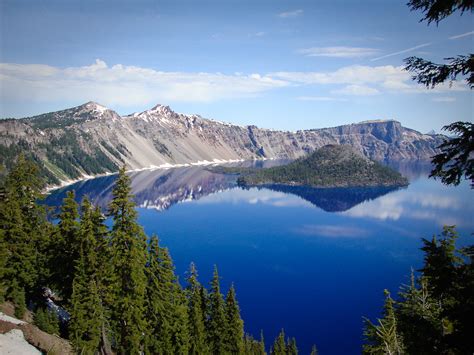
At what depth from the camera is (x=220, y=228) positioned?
160250mm

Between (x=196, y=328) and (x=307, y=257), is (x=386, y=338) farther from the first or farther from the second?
(x=307, y=257)

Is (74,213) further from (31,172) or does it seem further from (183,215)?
(183,215)

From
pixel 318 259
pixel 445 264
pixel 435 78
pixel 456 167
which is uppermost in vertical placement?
pixel 435 78

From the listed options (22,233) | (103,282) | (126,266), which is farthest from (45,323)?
(126,266)

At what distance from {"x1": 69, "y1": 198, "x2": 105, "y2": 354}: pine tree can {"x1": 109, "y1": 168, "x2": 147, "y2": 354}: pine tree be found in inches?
62.1

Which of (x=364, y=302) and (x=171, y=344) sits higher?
(x=171, y=344)

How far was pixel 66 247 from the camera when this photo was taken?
110ft

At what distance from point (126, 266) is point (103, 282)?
11.4 feet

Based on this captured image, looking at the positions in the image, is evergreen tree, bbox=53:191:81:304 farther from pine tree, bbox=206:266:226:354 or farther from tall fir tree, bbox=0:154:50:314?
pine tree, bbox=206:266:226:354

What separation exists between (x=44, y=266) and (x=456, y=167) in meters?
42.7

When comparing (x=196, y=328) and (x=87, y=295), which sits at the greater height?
(x=87, y=295)

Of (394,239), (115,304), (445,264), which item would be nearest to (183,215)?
(394,239)

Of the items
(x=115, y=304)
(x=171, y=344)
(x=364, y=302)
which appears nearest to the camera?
(x=115, y=304)

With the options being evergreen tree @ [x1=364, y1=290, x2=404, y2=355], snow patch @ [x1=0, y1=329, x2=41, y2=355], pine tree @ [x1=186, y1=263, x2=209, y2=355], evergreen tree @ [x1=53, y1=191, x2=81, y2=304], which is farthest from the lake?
snow patch @ [x1=0, y1=329, x2=41, y2=355]
